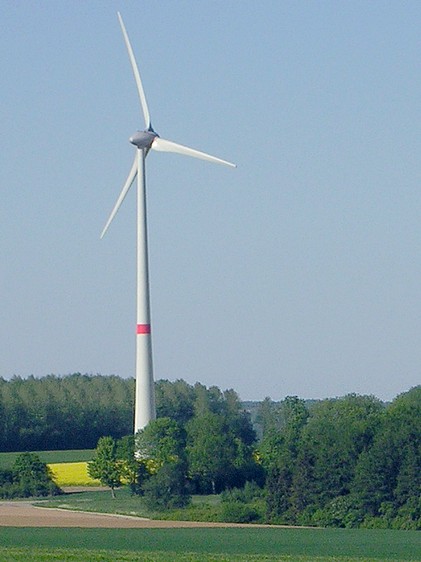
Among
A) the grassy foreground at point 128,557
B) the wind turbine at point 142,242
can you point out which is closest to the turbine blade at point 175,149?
the wind turbine at point 142,242

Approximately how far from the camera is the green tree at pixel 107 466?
A: 8481cm

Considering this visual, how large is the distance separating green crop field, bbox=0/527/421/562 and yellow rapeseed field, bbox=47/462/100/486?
1690 inches

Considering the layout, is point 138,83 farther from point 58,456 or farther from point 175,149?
point 58,456

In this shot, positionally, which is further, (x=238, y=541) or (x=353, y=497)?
(x=353, y=497)

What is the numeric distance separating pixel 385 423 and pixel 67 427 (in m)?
73.7

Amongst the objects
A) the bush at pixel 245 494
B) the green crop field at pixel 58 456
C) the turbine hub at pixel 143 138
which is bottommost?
the bush at pixel 245 494

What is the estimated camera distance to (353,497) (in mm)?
68000

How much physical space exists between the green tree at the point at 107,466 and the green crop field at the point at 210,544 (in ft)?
107

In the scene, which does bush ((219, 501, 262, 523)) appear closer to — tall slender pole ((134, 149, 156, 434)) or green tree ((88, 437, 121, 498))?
green tree ((88, 437, 121, 498))

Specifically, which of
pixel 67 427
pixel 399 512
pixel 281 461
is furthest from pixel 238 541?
pixel 67 427

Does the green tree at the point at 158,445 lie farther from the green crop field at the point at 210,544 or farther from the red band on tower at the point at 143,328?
the green crop field at the point at 210,544

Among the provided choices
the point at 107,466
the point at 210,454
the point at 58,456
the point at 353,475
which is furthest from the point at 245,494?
the point at 58,456

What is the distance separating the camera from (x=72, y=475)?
96875mm

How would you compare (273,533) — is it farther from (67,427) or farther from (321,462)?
(67,427)
